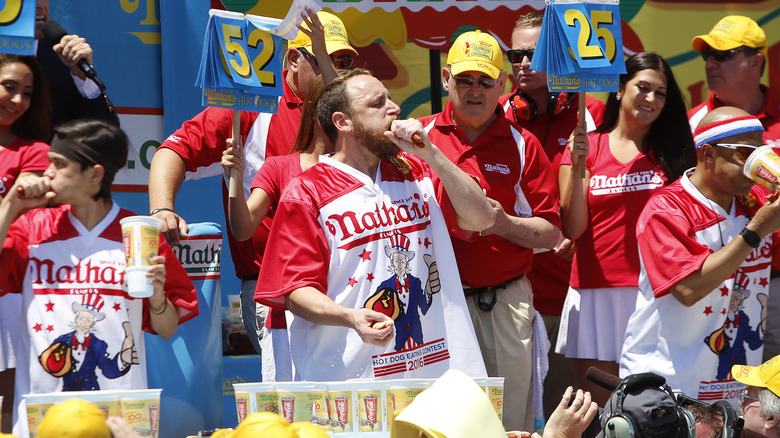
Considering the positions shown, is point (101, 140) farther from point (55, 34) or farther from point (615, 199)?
point (615, 199)

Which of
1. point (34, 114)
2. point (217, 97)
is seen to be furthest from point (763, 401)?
point (34, 114)

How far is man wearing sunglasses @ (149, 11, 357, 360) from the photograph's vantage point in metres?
4.51

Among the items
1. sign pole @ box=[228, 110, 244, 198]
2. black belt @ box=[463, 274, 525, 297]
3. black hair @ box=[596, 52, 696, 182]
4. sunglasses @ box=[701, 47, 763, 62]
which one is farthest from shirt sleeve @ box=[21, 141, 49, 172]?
sunglasses @ box=[701, 47, 763, 62]

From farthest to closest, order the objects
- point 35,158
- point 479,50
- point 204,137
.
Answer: point 204,137, point 479,50, point 35,158

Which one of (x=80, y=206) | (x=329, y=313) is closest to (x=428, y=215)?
(x=329, y=313)

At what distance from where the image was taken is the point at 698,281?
4.00 metres

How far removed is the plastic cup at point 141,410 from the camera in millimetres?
2738

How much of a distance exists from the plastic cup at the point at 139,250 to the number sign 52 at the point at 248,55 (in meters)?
0.95

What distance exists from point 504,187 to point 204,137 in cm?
150

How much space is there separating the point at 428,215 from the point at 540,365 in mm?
1056

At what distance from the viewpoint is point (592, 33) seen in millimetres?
4355

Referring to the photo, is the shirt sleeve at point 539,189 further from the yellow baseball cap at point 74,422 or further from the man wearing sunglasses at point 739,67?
the yellow baseball cap at point 74,422

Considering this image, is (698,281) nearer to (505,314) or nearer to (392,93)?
(505,314)

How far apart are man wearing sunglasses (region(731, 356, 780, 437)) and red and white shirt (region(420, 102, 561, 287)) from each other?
3.87ft
